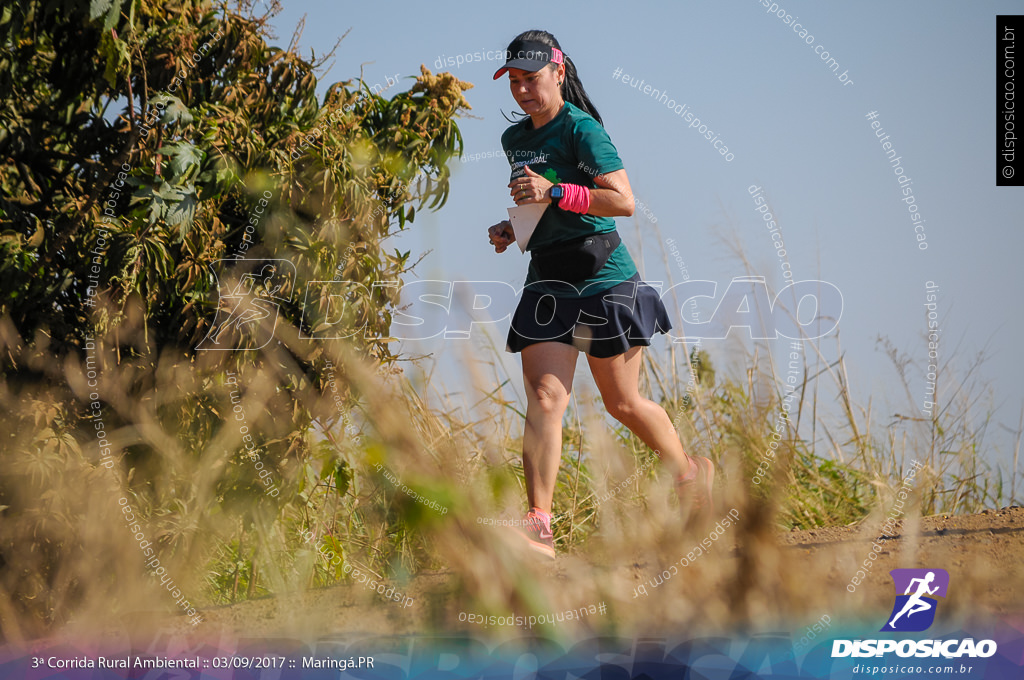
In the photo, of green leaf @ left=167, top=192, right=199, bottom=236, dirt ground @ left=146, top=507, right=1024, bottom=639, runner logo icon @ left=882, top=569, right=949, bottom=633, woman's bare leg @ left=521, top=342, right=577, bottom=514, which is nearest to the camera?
runner logo icon @ left=882, top=569, right=949, bottom=633

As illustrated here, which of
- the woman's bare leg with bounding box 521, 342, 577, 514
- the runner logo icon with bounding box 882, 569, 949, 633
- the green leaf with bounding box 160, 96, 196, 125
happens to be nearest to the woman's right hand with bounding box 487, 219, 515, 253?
the woman's bare leg with bounding box 521, 342, 577, 514

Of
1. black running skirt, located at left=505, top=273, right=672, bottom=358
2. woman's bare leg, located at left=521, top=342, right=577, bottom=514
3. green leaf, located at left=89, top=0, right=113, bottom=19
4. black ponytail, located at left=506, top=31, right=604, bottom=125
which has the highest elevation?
green leaf, located at left=89, top=0, right=113, bottom=19

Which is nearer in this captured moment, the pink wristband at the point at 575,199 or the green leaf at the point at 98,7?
the pink wristband at the point at 575,199

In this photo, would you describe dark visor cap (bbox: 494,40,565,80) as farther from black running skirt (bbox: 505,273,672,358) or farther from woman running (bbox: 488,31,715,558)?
black running skirt (bbox: 505,273,672,358)

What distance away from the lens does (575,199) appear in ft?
8.00

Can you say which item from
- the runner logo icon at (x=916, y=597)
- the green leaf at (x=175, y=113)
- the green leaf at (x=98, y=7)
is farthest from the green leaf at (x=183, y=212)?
the runner logo icon at (x=916, y=597)

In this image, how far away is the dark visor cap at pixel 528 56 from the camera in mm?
2529

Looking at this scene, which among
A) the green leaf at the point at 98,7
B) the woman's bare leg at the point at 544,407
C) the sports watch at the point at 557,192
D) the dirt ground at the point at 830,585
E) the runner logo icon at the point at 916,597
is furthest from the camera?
the green leaf at the point at 98,7

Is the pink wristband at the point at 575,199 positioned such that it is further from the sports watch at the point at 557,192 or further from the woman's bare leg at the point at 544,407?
the woman's bare leg at the point at 544,407

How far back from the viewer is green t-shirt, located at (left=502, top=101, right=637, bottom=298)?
254 centimetres

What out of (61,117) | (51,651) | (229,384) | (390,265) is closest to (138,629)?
(51,651)

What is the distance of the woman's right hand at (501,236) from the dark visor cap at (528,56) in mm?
460

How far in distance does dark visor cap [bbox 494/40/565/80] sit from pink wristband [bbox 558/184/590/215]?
409 mm

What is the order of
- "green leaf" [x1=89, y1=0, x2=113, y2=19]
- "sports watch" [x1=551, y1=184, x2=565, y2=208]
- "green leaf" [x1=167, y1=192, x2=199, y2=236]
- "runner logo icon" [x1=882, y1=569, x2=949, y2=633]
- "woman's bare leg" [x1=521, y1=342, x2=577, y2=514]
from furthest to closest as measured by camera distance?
"green leaf" [x1=167, y1=192, x2=199, y2=236]
"green leaf" [x1=89, y1=0, x2=113, y2=19]
"woman's bare leg" [x1=521, y1=342, x2=577, y2=514]
"sports watch" [x1=551, y1=184, x2=565, y2=208]
"runner logo icon" [x1=882, y1=569, x2=949, y2=633]
